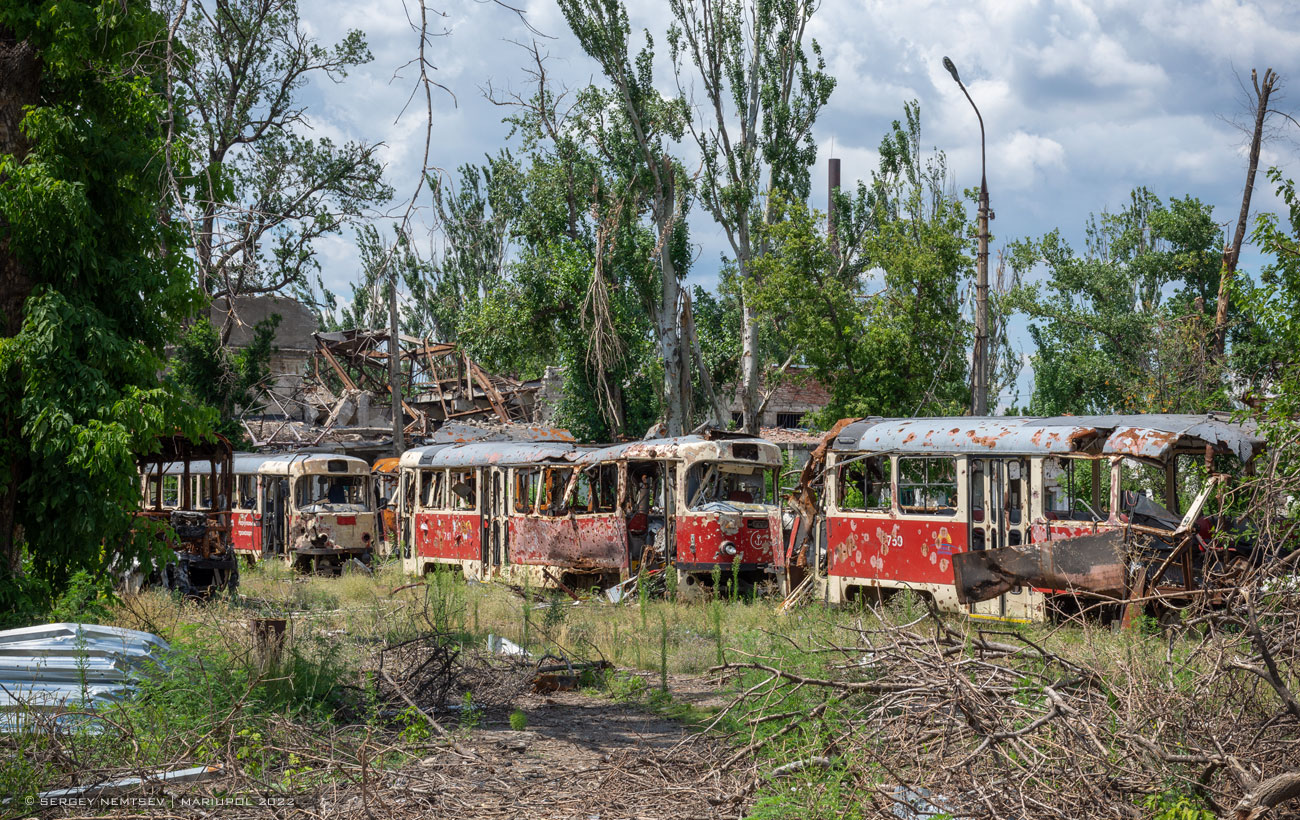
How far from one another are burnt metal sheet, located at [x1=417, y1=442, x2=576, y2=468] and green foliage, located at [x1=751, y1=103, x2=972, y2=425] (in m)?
7.44

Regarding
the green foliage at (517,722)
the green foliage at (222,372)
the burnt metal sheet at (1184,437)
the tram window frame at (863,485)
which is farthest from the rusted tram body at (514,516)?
the green foliage at (517,722)

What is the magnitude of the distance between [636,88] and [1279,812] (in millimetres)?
23138

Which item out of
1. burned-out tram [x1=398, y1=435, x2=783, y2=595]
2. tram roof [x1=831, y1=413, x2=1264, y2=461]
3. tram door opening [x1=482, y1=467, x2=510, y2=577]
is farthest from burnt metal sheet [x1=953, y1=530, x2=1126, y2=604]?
tram door opening [x1=482, y1=467, x2=510, y2=577]

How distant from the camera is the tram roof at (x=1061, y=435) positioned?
1131 centimetres

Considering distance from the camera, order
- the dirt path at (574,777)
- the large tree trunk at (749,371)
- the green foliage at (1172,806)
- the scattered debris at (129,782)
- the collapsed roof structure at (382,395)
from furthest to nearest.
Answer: the collapsed roof structure at (382,395) < the large tree trunk at (749,371) < the dirt path at (574,777) < the scattered debris at (129,782) < the green foliage at (1172,806)

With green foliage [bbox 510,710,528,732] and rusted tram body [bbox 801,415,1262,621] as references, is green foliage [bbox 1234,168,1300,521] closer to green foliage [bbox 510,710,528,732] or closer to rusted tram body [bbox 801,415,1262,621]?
rusted tram body [bbox 801,415,1262,621]

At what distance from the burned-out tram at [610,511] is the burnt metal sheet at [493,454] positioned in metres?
0.02

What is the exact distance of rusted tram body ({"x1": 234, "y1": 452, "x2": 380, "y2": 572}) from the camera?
22.0 meters

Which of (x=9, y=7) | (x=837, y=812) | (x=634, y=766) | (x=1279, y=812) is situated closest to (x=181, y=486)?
(x=9, y=7)

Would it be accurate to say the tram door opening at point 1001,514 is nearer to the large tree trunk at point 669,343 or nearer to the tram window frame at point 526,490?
the tram window frame at point 526,490

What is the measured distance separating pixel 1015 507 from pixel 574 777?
7.59 m

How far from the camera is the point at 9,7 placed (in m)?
10.4

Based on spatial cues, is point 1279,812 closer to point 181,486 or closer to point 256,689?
point 256,689

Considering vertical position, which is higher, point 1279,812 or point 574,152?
point 574,152
